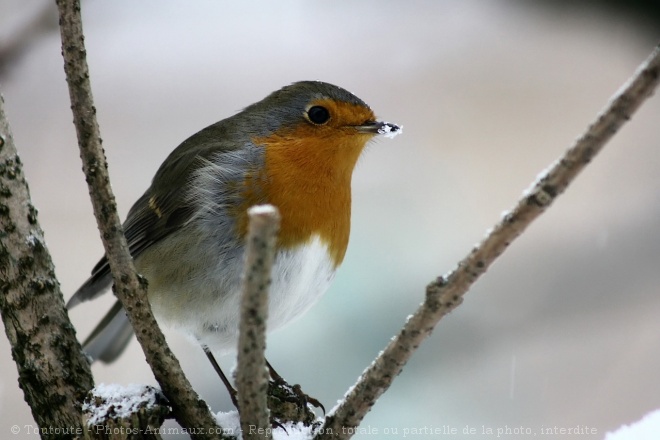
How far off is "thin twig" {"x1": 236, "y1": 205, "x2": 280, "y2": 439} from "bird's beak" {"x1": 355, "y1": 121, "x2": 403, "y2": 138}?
135 centimetres

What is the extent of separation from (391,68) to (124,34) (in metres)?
1.66

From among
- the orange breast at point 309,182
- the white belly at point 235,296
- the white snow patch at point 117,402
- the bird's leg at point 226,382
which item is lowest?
the white snow patch at point 117,402

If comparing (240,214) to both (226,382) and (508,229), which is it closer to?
(226,382)

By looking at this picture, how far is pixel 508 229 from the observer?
1371 millimetres

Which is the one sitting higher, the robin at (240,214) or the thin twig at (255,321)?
the robin at (240,214)

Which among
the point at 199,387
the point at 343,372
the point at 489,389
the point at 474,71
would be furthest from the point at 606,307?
the point at 199,387

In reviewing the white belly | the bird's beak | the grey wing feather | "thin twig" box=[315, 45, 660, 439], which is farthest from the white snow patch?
the bird's beak

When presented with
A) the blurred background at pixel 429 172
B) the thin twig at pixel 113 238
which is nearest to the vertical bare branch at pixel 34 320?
the thin twig at pixel 113 238

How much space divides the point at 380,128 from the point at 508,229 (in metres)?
1.43

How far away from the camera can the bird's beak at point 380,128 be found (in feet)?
8.98

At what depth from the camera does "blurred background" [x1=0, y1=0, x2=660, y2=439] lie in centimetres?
373

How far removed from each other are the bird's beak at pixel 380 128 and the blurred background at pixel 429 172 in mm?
708

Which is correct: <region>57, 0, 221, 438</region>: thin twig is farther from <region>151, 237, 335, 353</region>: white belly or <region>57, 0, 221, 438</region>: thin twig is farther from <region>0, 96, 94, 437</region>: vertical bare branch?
<region>151, 237, 335, 353</region>: white belly

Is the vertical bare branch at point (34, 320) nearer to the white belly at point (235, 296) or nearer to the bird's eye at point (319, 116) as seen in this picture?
the white belly at point (235, 296)
